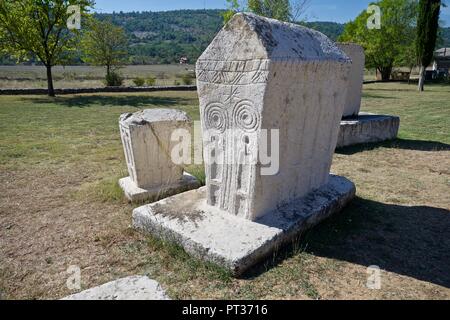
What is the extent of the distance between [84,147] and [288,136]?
499cm

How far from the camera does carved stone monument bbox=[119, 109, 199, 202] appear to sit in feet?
13.4

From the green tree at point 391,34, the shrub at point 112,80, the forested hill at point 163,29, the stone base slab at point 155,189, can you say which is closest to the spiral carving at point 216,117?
Answer: the stone base slab at point 155,189

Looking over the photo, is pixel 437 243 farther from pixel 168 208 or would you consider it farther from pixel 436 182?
pixel 168 208

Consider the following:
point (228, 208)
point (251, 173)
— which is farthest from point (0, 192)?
point (251, 173)

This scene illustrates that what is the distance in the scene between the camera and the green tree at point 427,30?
66.0 feet

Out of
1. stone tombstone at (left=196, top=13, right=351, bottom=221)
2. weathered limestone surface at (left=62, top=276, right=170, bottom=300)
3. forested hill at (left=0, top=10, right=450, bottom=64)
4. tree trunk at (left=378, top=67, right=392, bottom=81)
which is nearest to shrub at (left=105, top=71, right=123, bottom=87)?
stone tombstone at (left=196, top=13, right=351, bottom=221)

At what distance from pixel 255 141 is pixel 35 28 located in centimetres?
1625

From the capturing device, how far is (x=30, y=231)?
345 cm

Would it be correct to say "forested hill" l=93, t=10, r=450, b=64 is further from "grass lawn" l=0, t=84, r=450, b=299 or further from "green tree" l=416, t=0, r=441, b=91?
"grass lawn" l=0, t=84, r=450, b=299

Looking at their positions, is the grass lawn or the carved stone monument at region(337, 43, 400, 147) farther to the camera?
the carved stone monument at region(337, 43, 400, 147)

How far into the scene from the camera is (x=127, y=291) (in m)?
2.29

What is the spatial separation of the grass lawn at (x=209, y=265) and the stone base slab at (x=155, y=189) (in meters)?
0.14

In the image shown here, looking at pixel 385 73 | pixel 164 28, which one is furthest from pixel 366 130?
pixel 164 28

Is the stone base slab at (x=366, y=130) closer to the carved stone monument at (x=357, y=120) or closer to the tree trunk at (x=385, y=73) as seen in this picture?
the carved stone monument at (x=357, y=120)
